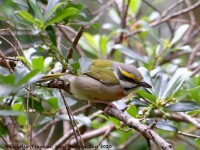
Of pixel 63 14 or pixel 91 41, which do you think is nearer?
pixel 63 14

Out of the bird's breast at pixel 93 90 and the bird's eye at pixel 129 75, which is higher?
the bird's eye at pixel 129 75

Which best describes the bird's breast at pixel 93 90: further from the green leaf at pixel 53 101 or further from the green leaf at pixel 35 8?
the green leaf at pixel 35 8

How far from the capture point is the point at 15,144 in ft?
6.45

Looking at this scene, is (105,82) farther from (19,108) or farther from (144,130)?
(144,130)

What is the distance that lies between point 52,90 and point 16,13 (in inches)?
23.0

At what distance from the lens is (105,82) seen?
7.49ft

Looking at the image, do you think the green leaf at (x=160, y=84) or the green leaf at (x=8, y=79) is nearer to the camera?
the green leaf at (x=8, y=79)

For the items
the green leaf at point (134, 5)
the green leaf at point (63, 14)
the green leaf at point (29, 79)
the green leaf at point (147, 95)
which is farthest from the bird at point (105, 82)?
the green leaf at point (134, 5)

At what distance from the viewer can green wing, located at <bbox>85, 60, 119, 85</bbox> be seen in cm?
227

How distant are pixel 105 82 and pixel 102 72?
0.20ft

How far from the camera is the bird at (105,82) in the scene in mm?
2148

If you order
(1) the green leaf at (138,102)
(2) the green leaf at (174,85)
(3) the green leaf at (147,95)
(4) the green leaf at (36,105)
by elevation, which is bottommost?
(4) the green leaf at (36,105)

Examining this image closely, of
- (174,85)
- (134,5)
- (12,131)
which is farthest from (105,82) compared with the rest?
(134,5)

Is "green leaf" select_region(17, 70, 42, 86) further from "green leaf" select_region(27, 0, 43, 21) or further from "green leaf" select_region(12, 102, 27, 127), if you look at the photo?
"green leaf" select_region(12, 102, 27, 127)
